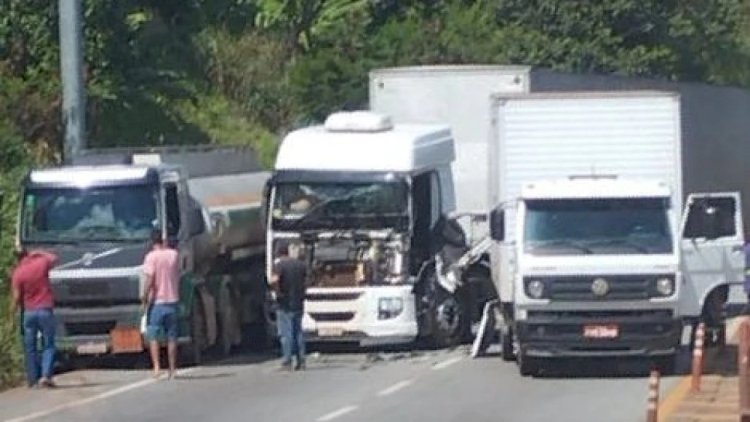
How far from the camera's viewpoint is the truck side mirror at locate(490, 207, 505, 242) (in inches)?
1093

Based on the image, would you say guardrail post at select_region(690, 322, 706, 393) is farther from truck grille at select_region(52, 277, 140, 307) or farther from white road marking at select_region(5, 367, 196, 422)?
truck grille at select_region(52, 277, 140, 307)

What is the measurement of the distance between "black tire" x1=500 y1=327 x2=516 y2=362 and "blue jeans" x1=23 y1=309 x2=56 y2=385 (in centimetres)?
581

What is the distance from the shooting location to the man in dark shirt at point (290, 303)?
28688 mm

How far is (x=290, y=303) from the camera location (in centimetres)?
2869

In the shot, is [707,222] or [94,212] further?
[94,212]

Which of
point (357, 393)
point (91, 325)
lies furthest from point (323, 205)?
point (357, 393)

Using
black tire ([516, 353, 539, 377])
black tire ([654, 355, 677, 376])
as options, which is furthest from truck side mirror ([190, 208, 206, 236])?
black tire ([654, 355, 677, 376])

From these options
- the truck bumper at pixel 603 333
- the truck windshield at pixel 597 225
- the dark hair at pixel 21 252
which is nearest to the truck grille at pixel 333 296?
the dark hair at pixel 21 252

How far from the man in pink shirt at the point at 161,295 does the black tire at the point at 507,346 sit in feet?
14.0

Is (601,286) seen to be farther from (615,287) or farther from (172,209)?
(172,209)

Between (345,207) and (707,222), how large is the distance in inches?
201

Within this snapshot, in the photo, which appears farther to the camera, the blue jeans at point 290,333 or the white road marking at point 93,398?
the blue jeans at point 290,333

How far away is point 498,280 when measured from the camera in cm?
2889

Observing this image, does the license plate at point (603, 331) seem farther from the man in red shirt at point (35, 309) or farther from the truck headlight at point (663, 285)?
the man in red shirt at point (35, 309)
